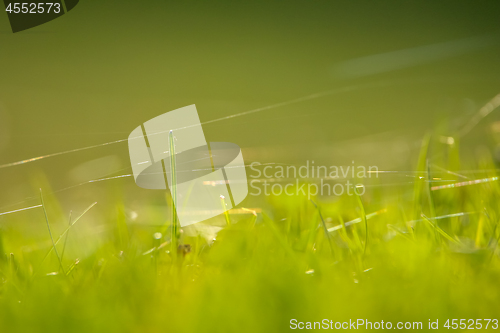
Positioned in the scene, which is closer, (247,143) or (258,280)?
(258,280)

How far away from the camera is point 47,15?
1.28m

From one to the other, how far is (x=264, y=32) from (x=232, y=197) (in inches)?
47.2

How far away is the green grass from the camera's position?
0.45 meters

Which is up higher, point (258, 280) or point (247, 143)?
point (247, 143)

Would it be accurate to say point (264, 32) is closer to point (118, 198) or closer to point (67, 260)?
point (118, 198)

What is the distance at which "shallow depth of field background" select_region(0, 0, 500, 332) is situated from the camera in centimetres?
48

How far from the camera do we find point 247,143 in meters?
0.99

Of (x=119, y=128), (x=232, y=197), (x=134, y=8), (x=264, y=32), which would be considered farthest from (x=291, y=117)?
(x=134, y=8)

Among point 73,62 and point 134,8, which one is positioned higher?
point 134,8

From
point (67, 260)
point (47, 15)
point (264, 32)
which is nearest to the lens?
point (67, 260)

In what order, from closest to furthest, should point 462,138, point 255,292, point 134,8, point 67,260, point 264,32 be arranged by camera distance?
1. point 255,292
2. point 67,260
3. point 462,138
4. point 134,8
5. point 264,32

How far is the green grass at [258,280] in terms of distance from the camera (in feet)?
1.47

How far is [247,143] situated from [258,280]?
551 millimetres

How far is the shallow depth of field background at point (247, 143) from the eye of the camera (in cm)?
48
